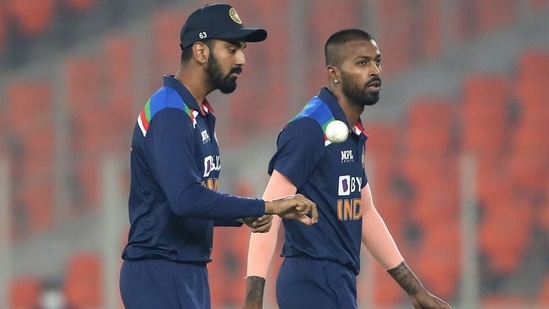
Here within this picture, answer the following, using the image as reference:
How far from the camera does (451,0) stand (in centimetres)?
933

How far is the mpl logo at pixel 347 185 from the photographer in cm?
419

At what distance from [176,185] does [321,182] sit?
0.89 m

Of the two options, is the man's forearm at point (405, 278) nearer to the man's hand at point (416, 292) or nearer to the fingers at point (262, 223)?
the man's hand at point (416, 292)

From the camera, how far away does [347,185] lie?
4.21 m

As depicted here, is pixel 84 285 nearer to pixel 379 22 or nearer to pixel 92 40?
pixel 92 40

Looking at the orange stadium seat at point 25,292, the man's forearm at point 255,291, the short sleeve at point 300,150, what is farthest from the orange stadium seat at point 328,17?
the man's forearm at point 255,291

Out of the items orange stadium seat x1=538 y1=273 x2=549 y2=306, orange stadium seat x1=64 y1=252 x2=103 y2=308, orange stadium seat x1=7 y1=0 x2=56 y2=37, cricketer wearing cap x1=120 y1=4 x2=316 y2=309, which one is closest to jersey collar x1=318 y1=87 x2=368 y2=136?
cricketer wearing cap x1=120 y1=4 x2=316 y2=309

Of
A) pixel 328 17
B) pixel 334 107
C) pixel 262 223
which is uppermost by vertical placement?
pixel 328 17

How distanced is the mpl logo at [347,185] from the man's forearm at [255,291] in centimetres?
41

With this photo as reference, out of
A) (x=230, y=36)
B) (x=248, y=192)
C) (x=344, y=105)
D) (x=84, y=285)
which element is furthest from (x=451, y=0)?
(x=230, y=36)

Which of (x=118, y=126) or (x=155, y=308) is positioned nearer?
(x=155, y=308)

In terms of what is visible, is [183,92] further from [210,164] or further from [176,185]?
[176,185]

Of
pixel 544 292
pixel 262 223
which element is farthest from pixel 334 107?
pixel 544 292

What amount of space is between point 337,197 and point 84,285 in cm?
491
